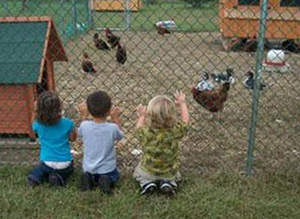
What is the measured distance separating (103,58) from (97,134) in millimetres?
5587

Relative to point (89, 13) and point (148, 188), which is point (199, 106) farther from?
point (89, 13)

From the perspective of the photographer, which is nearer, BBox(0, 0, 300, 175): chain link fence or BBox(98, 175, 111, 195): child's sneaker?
BBox(98, 175, 111, 195): child's sneaker

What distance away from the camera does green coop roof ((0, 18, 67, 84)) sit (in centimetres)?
415

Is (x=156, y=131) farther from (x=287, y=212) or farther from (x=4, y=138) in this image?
(x=4, y=138)

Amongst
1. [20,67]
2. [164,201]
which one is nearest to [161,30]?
[20,67]

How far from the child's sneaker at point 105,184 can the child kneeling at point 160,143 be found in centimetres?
24

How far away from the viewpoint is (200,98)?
5.02 meters

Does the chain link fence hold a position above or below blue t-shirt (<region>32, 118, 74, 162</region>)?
below

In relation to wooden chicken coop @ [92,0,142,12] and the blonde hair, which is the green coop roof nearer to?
the blonde hair

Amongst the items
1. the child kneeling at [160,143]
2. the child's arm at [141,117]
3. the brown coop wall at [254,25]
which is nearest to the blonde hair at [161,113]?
the child kneeling at [160,143]

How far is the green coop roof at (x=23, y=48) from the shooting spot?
163 inches

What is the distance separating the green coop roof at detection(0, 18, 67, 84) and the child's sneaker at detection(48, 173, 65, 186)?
1003 mm

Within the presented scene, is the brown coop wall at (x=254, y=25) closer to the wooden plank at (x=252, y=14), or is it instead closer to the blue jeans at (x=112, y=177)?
the wooden plank at (x=252, y=14)

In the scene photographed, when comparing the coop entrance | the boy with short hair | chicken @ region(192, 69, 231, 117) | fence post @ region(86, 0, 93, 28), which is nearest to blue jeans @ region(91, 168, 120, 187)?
the boy with short hair
